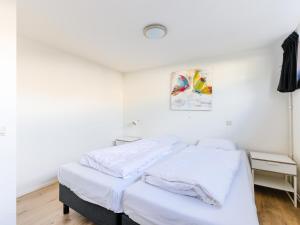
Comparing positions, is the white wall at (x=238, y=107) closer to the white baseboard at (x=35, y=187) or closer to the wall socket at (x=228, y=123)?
the wall socket at (x=228, y=123)

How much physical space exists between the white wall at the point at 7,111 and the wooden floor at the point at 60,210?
18.9 inches

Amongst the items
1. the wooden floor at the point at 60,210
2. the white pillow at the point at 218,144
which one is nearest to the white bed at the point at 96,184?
the wooden floor at the point at 60,210

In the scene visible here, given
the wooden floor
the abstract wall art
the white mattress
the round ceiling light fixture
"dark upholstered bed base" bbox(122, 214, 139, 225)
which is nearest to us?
the white mattress

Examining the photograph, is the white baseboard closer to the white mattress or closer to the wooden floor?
the wooden floor

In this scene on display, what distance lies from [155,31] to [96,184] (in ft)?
6.43

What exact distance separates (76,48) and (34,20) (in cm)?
85

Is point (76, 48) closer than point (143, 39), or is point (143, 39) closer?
point (143, 39)

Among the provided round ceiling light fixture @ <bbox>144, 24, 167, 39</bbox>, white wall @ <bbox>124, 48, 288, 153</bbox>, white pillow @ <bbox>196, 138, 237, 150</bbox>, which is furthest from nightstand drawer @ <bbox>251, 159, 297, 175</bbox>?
round ceiling light fixture @ <bbox>144, 24, 167, 39</bbox>

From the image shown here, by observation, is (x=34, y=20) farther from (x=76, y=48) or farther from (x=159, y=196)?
(x=159, y=196)

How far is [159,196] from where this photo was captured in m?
1.31

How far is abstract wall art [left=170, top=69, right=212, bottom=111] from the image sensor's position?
3.25 meters

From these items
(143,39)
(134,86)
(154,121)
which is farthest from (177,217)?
(134,86)

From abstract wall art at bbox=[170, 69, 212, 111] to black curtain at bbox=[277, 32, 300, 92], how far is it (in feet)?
3.69

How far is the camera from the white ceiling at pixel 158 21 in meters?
1.71
